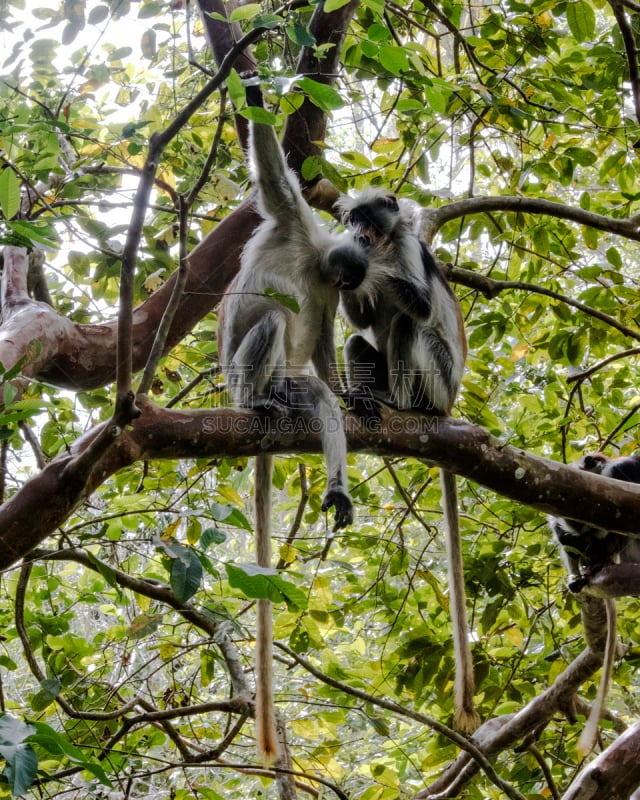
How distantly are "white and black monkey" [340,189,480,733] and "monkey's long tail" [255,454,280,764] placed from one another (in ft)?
2.28

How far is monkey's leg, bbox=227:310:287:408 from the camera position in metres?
3.64

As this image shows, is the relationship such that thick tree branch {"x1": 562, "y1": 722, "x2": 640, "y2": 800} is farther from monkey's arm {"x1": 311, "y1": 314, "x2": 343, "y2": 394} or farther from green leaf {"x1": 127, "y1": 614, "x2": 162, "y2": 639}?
monkey's arm {"x1": 311, "y1": 314, "x2": 343, "y2": 394}

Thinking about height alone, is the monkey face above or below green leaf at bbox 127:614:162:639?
above

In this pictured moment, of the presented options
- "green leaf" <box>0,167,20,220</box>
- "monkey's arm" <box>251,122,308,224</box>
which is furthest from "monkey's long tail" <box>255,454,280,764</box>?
"green leaf" <box>0,167,20,220</box>

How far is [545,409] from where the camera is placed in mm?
4836

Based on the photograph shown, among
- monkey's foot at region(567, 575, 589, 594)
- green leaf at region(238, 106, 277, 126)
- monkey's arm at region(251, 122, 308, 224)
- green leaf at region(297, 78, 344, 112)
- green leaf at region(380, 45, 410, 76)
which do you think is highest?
monkey's arm at region(251, 122, 308, 224)

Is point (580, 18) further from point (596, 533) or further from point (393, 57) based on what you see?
point (596, 533)

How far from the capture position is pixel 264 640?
10.6 ft

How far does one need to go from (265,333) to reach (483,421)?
4.66 feet

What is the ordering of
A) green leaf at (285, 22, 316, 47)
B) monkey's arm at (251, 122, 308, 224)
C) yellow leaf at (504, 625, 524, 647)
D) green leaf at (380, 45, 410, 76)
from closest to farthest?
green leaf at (285, 22, 316, 47)
green leaf at (380, 45, 410, 76)
monkey's arm at (251, 122, 308, 224)
yellow leaf at (504, 625, 524, 647)

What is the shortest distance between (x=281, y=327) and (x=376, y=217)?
112 cm

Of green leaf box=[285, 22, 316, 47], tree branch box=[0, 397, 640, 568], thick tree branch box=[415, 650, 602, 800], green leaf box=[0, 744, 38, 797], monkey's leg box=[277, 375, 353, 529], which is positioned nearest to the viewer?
green leaf box=[0, 744, 38, 797]

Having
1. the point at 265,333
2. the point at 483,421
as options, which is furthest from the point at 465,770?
the point at 265,333

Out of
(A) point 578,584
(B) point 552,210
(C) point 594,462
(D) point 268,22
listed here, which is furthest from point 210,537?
(C) point 594,462
